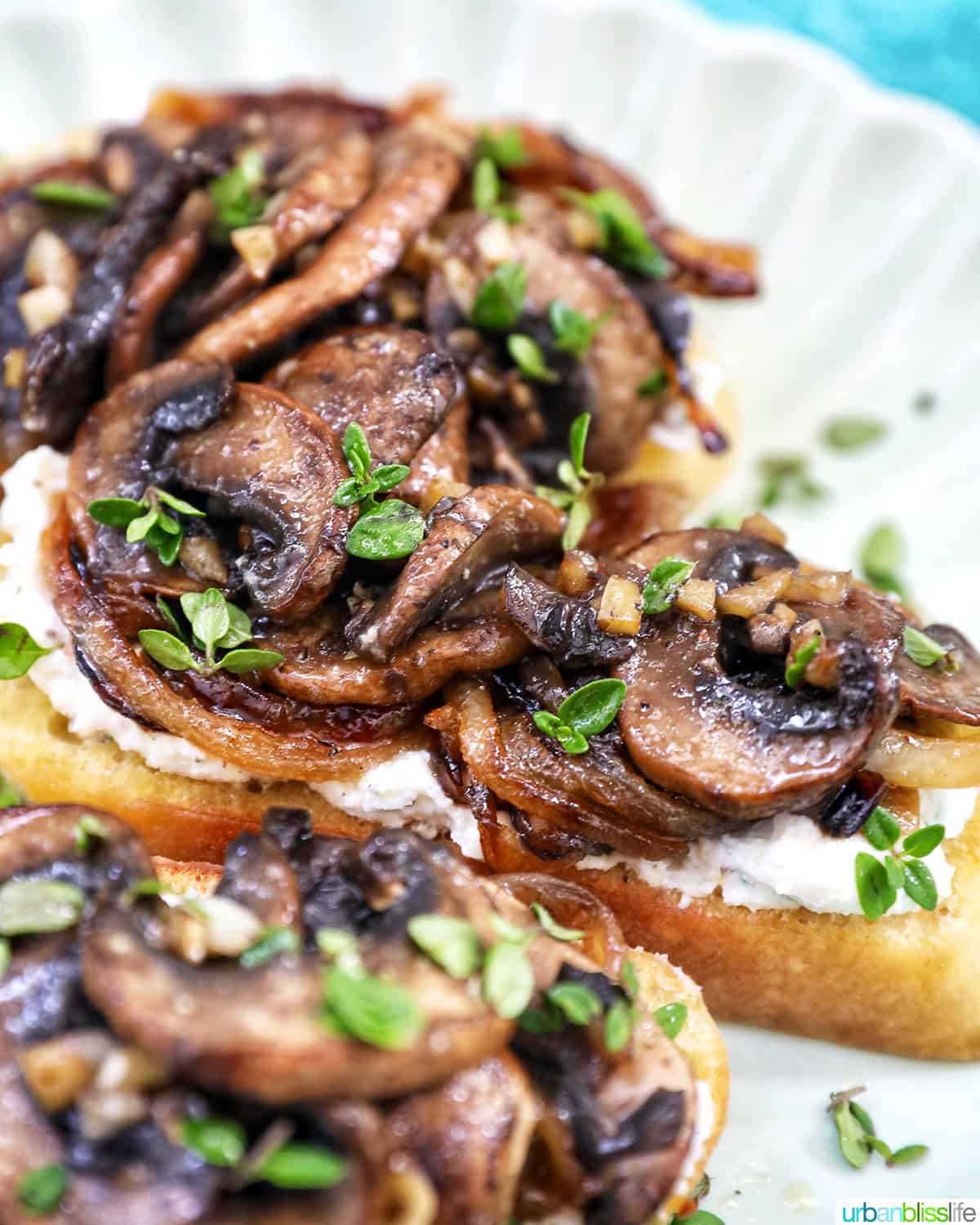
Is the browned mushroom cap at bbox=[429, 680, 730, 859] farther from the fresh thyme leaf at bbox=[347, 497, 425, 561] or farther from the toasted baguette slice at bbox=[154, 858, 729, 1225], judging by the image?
the fresh thyme leaf at bbox=[347, 497, 425, 561]

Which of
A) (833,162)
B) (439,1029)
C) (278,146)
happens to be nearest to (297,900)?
(439,1029)

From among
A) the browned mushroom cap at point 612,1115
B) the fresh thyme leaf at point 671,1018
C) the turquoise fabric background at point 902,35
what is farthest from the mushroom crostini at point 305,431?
the turquoise fabric background at point 902,35

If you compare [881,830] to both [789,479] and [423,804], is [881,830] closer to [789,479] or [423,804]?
[423,804]

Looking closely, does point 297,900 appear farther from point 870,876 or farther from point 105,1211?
point 870,876

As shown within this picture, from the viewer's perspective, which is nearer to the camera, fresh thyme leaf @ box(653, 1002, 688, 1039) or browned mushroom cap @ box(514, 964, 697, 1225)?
browned mushroom cap @ box(514, 964, 697, 1225)

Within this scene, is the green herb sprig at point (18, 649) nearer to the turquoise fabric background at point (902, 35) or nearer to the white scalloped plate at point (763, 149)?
the white scalloped plate at point (763, 149)

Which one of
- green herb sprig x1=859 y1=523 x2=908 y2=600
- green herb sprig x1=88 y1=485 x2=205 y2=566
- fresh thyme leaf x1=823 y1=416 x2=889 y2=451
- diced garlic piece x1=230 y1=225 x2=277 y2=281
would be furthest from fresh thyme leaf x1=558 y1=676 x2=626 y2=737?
fresh thyme leaf x1=823 y1=416 x2=889 y2=451

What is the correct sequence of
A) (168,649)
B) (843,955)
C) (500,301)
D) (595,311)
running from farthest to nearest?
(595,311) < (500,301) < (843,955) < (168,649)

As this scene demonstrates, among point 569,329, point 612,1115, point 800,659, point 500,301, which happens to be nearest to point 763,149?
point 569,329
